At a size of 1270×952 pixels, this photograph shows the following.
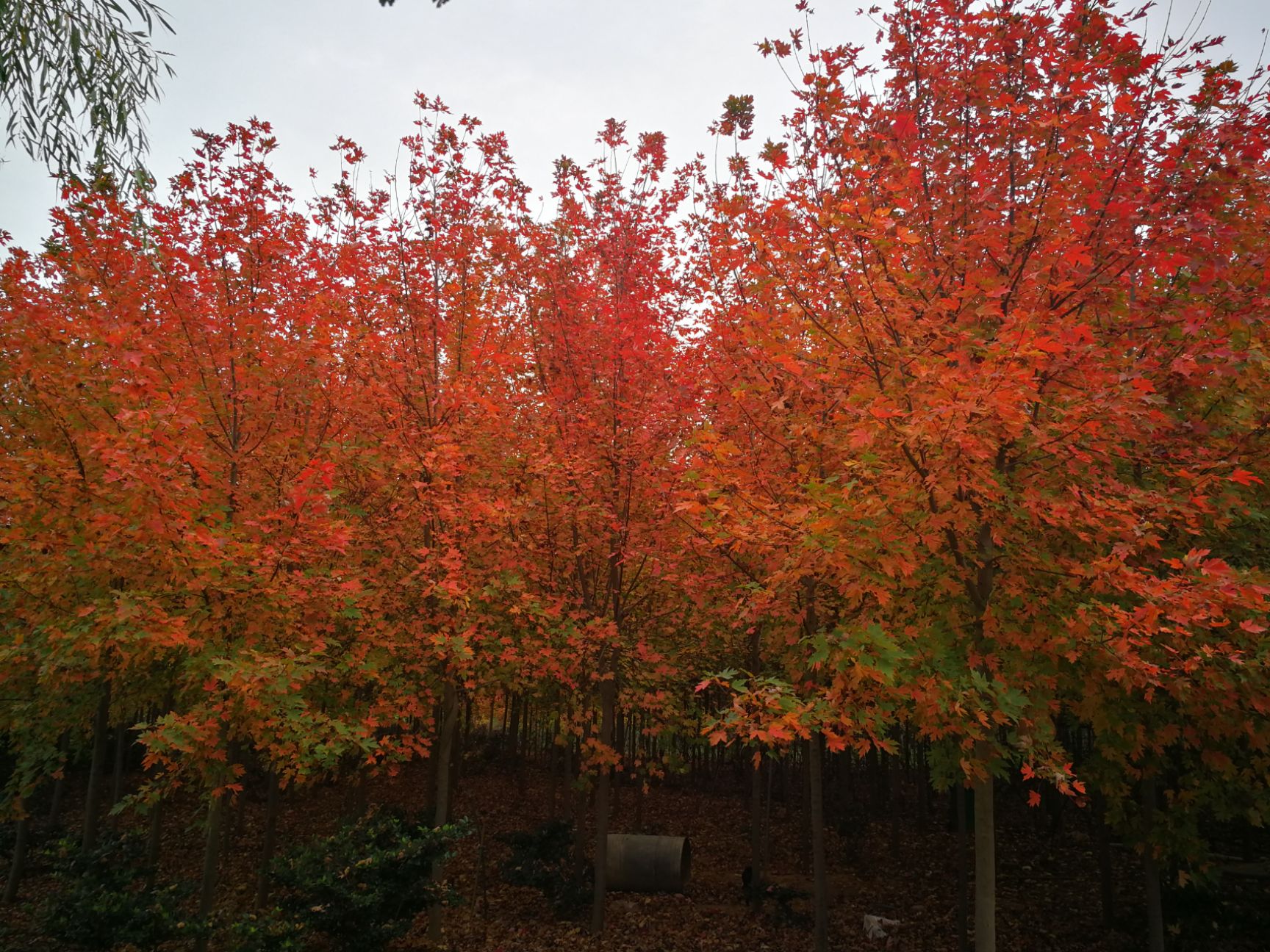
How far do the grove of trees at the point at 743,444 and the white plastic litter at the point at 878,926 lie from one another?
2.94 meters

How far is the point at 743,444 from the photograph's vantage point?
7.66m

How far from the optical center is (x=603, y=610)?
930 centimetres

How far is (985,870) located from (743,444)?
4.35m

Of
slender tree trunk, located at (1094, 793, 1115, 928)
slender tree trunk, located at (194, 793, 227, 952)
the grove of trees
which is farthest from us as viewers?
slender tree trunk, located at (1094, 793, 1115, 928)

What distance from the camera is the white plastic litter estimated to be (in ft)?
31.7

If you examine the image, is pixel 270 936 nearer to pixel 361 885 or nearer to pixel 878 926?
pixel 361 885

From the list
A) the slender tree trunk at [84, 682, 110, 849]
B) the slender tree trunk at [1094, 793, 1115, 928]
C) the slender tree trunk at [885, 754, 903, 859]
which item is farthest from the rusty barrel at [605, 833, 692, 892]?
the slender tree trunk at [84, 682, 110, 849]

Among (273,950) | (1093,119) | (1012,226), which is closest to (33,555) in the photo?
(273,950)

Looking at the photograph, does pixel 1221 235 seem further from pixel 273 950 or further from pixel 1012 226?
pixel 273 950

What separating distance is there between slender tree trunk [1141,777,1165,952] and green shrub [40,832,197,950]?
9518 millimetres

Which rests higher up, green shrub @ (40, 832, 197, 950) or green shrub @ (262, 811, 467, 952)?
green shrub @ (262, 811, 467, 952)

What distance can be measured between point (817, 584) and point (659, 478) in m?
2.46

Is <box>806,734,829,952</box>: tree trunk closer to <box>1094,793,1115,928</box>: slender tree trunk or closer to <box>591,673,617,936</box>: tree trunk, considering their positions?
<box>591,673,617,936</box>: tree trunk

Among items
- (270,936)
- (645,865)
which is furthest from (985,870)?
(645,865)
